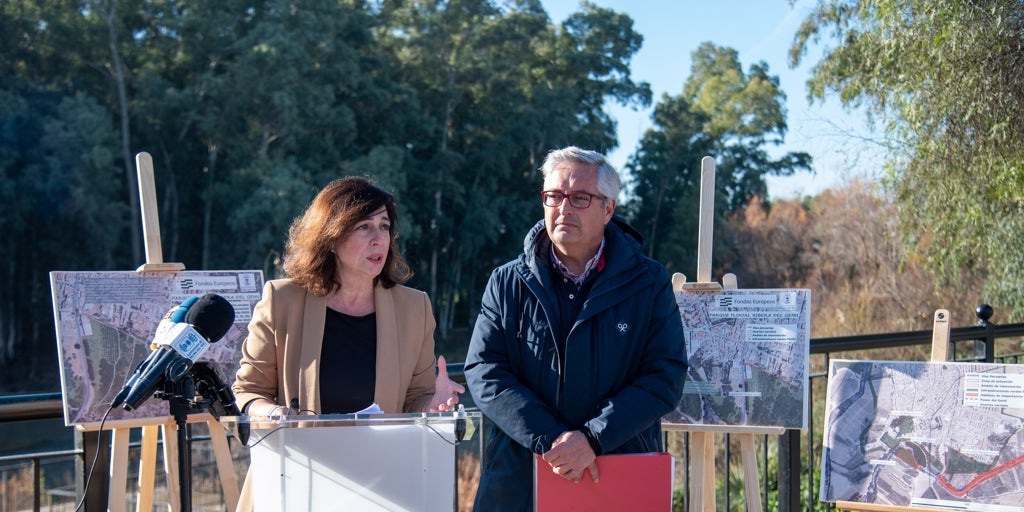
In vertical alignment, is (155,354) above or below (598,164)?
below

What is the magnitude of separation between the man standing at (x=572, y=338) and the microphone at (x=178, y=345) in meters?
0.83

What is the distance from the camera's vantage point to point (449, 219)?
105 ft

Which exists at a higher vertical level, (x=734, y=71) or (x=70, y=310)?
(x=734, y=71)

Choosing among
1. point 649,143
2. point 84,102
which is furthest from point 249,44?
point 649,143

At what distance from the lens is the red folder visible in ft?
9.04

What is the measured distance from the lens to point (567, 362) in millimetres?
2850

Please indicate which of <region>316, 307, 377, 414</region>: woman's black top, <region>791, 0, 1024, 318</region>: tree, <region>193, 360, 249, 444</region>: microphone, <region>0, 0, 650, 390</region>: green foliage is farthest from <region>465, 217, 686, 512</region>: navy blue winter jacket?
<region>0, 0, 650, 390</region>: green foliage

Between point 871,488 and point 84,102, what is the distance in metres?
26.4

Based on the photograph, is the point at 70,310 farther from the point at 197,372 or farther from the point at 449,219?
the point at 449,219

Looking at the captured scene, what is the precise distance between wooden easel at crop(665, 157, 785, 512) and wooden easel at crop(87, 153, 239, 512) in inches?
69.7

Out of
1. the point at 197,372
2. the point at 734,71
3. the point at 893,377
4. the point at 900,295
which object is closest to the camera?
the point at 197,372

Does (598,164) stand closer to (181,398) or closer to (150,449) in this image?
(181,398)

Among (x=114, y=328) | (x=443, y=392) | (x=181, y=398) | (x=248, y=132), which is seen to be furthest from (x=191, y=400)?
(x=248, y=132)

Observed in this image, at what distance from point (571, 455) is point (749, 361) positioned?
1352mm
